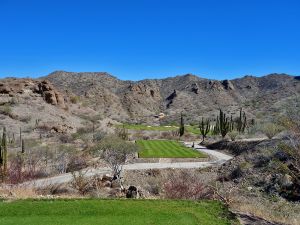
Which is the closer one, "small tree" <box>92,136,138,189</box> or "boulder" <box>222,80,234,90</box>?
"small tree" <box>92,136,138,189</box>

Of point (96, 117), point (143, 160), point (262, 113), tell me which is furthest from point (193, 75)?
point (143, 160)

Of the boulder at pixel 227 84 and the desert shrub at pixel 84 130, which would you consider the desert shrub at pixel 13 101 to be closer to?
the desert shrub at pixel 84 130

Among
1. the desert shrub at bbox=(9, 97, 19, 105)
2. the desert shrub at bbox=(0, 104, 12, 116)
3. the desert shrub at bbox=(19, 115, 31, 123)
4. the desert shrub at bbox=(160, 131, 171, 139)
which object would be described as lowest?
the desert shrub at bbox=(160, 131, 171, 139)

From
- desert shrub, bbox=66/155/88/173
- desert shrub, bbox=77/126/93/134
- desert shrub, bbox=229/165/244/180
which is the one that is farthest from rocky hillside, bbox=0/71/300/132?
desert shrub, bbox=229/165/244/180

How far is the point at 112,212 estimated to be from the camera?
1462cm

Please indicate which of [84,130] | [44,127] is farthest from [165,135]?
[44,127]

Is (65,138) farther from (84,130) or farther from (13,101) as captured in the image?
(13,101)

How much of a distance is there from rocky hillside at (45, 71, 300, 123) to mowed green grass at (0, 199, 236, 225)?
290 ft

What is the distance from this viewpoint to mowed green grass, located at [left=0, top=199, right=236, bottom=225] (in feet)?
44.3

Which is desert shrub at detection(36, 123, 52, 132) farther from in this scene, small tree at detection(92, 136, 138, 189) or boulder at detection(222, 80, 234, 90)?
boulder at detection(222, 80, 234, 90)

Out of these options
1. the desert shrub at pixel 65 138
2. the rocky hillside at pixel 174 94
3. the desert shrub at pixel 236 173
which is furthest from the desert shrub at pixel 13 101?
the desert shrub at pixel 236 173

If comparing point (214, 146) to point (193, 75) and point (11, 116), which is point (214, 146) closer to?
point (11, 116)

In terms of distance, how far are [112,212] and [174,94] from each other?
129m

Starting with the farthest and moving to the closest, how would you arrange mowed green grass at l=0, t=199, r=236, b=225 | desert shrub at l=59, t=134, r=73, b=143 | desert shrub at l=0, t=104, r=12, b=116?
desert shrub at l=0, t=104, r=12, b=116 < desert shrub at l=59, t=134, r=73, b=143 < mowed green grass at l=0, t=199, r=236, b=225
